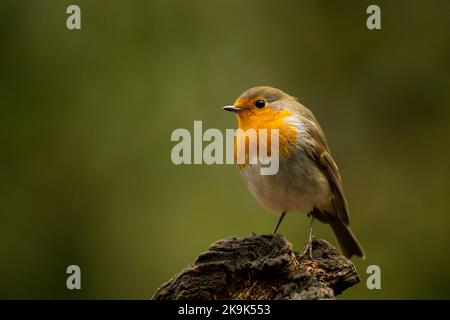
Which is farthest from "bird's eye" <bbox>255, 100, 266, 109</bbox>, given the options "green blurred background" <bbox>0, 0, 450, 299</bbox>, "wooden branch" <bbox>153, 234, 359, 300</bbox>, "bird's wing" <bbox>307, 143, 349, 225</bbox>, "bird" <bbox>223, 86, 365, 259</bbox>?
"green blurred background" <bbox>0, 0, 450, 299</bbox>

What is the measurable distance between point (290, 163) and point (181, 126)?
101 inches

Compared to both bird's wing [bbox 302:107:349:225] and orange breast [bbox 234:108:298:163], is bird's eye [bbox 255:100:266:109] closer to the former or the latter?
orange breast [bbox 234:108:298:163]

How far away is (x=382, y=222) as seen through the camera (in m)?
7.09

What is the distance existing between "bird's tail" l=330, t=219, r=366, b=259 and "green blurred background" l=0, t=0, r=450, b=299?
93cm

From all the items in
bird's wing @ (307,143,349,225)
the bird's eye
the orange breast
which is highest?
the bird's eye

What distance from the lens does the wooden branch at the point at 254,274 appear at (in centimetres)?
373

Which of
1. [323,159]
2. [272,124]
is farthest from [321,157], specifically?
[272,124]

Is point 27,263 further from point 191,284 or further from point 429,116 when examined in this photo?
point 429,116

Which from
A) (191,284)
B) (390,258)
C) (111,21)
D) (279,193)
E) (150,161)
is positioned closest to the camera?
(191,284)

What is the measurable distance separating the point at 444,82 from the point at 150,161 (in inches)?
134

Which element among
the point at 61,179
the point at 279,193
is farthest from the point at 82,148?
the point at 279,193

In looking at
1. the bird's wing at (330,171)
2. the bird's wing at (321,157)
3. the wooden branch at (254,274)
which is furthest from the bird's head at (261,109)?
the wooden branch at (254,274)

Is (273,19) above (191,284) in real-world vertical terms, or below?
above

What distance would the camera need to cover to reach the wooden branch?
3.73 meters
